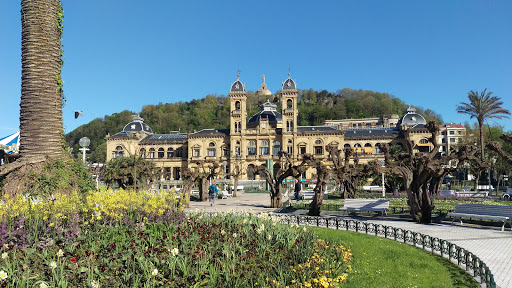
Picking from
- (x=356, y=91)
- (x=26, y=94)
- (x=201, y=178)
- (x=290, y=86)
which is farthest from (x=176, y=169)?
(x=356, y=91)

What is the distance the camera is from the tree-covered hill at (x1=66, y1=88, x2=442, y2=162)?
99.1 m

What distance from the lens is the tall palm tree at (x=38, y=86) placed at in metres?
11.3

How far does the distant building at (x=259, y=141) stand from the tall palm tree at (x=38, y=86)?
52589 millimetres

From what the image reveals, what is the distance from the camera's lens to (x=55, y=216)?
767 cm

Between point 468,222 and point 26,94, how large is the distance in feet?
57.6

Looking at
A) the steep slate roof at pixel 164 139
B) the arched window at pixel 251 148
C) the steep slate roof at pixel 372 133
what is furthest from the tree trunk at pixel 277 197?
the steep slate roof at pixel 164 139

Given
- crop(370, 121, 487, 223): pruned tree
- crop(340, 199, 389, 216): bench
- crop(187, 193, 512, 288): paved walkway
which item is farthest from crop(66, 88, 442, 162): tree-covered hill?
crop(187, 193, 512, 288): paved walkway

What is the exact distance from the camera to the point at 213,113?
11225 centimetres

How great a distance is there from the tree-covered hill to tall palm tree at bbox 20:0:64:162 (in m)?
86.1

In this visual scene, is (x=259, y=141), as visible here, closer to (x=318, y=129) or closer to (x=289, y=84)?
(x=318, y=129)

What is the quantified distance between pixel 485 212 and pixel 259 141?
5486cm

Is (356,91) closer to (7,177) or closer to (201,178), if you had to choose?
(201,178)

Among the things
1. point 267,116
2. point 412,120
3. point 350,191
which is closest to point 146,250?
point 350,191

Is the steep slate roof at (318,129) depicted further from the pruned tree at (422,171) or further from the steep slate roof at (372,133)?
the pruned tree at (422,171)
